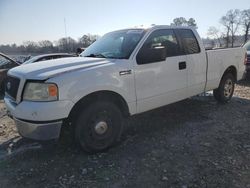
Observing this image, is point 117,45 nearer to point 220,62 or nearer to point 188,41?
point 188,41

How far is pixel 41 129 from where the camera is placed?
3.72 m

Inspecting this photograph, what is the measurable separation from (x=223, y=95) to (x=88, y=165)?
420 centimetres

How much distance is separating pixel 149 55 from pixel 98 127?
4.58 feet

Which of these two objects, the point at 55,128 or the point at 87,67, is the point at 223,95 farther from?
the point at 55,128

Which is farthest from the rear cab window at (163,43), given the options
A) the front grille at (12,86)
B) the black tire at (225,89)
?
the black tire at (225,89)

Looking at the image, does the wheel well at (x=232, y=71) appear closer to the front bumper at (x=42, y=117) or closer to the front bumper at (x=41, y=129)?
the front bumper at (x=42, y=117)

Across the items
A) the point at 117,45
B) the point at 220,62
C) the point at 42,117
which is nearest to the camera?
the point at 42,117

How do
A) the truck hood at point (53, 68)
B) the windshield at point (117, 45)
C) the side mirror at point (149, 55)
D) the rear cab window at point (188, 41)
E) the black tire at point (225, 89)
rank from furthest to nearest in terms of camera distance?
the black tire at point (225, 89)
the rear cab window at point (188, 41)
the windshield at point (117, 45)
the side mirror at point (149, 55)
the truck hood at point (53, 68)

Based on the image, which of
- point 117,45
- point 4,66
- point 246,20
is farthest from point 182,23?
point 246,20

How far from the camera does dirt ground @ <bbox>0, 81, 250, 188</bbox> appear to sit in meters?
3.54

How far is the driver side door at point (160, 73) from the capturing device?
4.62 meters

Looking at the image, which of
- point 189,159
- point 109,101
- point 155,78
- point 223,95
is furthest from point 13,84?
point 223,95

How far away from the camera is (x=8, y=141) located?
497 centimetres

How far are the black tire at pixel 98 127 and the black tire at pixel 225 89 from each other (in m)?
3.34
